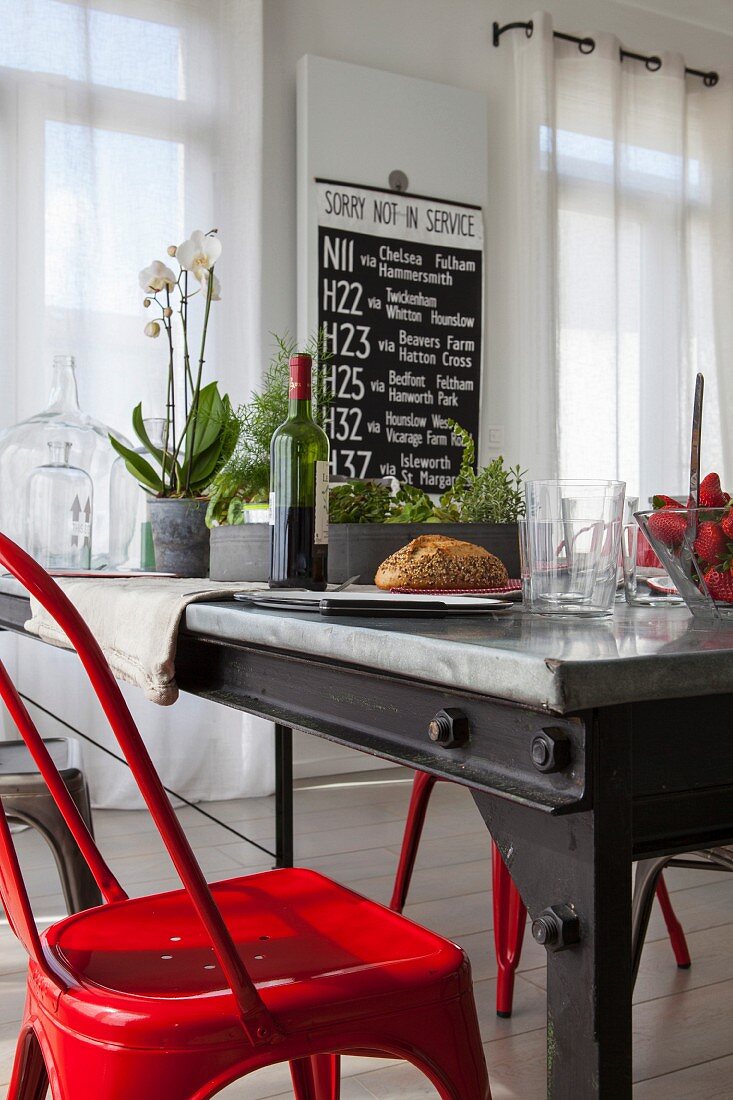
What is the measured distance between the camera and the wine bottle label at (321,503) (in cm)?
127

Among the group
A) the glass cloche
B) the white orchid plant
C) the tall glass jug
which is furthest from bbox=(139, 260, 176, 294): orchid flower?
the glass cloche

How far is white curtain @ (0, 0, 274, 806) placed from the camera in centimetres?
303

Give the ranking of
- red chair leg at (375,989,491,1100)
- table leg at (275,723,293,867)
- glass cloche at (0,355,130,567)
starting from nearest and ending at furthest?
red chair leg at (375,989,491,1100) < table leg at (275,723,293,867) < glass cloche at (0,355,130,567)

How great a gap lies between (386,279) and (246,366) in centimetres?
63

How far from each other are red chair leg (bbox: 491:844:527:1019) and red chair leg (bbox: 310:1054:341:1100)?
2.34 feet

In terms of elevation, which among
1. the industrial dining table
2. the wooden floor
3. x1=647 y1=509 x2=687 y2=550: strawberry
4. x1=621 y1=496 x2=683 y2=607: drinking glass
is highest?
x1=647 y1=509 x2=687 y2=550: strawberry

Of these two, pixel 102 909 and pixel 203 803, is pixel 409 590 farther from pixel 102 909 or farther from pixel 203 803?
pixel 203 803

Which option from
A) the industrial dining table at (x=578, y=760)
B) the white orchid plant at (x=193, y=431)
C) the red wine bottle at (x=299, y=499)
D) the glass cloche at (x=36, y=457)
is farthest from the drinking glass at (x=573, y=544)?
the glass cloche at (x=36, y=457)

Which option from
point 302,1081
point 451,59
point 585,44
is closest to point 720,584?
point 302,1081

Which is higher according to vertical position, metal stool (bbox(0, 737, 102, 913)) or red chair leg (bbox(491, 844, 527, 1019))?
metal stool (bbox(0, 737, 102, 913))

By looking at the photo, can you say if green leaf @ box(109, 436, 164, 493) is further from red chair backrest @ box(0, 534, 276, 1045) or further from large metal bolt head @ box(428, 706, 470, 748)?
large metal bolt head @ box(428, 706, 470, 748)

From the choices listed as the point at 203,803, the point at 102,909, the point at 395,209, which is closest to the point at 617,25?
the point at 395,209

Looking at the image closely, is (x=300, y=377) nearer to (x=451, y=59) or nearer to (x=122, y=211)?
(x=122, y=211)

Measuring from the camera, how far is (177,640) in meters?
1.09
